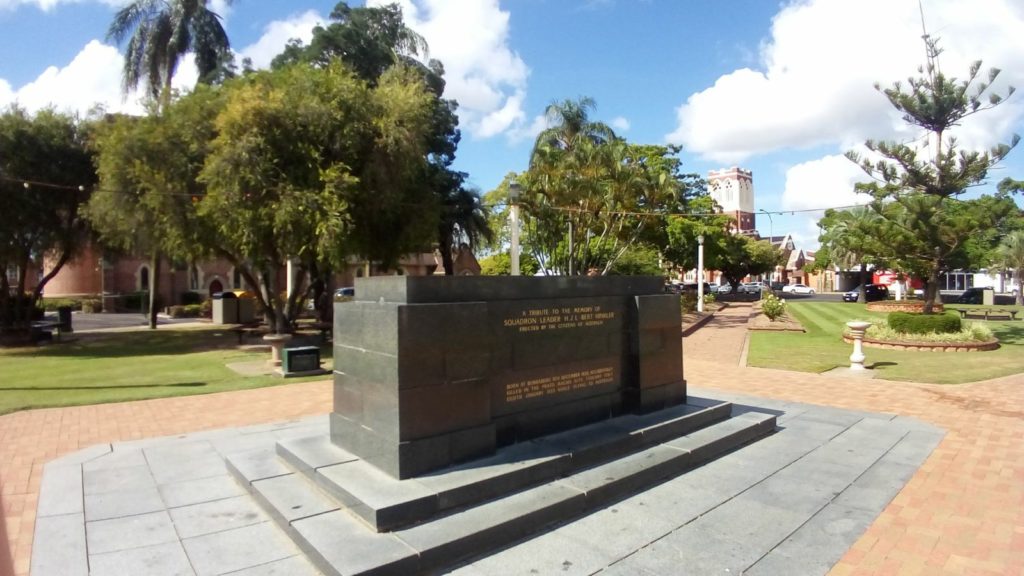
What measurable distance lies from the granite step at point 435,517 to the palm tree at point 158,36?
94.3 ft

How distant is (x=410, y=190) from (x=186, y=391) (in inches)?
396

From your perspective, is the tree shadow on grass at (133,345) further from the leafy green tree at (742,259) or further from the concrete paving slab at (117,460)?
the leafy green tree at (742,259)

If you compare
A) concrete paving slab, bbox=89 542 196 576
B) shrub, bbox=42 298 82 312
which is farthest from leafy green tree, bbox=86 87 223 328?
shrub, bbox=42 298 82 312

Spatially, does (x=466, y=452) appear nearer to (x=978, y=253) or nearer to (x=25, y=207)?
(x=25, y=207)

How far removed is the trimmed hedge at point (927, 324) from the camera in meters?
17.1

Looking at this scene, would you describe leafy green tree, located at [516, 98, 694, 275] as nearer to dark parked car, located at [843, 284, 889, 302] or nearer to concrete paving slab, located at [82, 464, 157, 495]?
concrete paving slab, located at [82, 464, 157, 495]

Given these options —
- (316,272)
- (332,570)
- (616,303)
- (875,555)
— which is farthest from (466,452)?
(316,272)

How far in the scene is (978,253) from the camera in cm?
4238

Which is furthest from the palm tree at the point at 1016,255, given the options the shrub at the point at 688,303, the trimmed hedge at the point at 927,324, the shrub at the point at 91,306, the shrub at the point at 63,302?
the shrub at the point at 63,302

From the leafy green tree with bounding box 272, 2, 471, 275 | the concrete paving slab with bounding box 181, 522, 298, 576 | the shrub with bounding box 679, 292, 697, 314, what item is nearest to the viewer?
the concrete paving slab with bounding box 181, 522, 298, 576

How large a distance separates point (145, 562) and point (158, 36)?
30.8 meters

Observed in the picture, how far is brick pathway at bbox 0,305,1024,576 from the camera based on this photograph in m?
4.51

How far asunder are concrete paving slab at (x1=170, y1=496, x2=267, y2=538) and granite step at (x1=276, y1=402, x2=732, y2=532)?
54 cm

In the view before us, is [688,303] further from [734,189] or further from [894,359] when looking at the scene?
[734,189]
